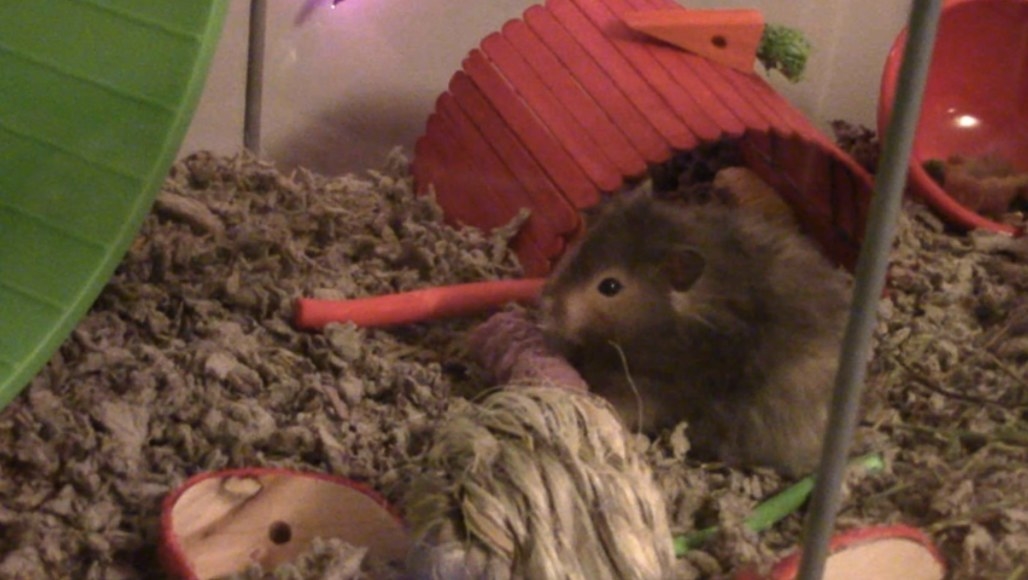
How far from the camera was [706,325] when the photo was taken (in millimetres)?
1586

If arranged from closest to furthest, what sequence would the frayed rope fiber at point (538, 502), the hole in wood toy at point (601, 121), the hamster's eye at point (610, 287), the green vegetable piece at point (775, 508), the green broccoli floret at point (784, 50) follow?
the frayed rope fiber at point (538, 502) < the green vegetable piece at point (775, 508) < the hamster's eye at point (610, 287) < the hole in wood toy at point (601, 121) < the green broccoli floret at point (784, 50)

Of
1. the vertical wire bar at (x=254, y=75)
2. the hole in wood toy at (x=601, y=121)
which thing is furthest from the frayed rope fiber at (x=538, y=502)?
the vertical wire bar at (x=254, y=75)

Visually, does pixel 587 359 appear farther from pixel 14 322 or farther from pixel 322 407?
pixel 14 322

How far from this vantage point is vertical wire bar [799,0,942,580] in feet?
2.85

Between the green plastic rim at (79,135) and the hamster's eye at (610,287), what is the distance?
1.84ft

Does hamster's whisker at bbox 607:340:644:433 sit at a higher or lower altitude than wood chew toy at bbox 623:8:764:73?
lower

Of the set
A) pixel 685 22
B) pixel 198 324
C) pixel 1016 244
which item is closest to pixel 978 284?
pixel 1016 244

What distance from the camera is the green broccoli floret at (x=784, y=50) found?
2.06 metres

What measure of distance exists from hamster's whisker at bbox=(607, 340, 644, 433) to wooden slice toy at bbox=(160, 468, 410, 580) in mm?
382

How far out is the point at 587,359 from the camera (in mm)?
1645

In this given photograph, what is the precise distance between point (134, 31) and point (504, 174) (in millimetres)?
714

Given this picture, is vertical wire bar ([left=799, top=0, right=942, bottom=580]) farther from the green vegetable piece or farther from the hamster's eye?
the hamster's eye

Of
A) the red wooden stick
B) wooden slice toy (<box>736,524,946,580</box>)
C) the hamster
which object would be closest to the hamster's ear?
the hamster

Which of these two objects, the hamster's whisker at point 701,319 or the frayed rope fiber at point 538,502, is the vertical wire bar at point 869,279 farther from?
the hamster's whisker at point 701,319
